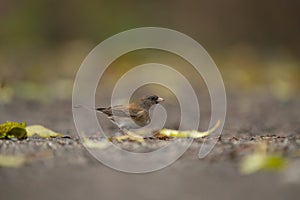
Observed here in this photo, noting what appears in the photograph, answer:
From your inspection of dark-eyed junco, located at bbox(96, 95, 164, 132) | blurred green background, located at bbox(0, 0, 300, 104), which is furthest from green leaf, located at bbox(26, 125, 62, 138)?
blurred green background, located at bbox(0, 0, 300, 104)

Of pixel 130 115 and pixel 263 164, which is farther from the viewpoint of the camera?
pixel 130 115

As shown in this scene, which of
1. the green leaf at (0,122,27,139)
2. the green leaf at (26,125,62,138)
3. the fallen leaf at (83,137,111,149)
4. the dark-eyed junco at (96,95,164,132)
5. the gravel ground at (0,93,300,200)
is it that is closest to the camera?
the gravel ground at (0,93,300,200)

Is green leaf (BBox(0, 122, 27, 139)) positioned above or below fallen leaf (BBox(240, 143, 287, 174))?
above

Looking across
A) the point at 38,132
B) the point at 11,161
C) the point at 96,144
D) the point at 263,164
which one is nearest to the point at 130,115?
the point at 38,132

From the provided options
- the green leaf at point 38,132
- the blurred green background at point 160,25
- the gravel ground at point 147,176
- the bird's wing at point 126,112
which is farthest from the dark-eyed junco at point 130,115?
the blurred green background at point 160,25

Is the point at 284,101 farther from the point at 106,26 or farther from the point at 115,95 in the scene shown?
the point at 106,26

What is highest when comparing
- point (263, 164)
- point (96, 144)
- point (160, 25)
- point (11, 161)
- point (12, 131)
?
point (160, 25)

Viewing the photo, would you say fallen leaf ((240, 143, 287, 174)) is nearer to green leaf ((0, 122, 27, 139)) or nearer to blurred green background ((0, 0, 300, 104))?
green leaf ((0, 122, 27, 139))

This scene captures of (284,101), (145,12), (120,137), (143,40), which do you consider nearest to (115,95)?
(284,101)

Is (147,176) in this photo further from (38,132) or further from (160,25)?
(160,25)
